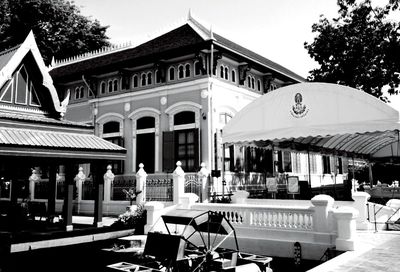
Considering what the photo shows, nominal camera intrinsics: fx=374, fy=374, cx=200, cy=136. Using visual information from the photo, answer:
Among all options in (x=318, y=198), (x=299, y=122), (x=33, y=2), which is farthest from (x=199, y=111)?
(x=33, y=2)

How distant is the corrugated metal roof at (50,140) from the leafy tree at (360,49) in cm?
1592

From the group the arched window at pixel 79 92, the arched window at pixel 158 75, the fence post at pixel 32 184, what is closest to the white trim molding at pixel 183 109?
the arched window at pixel 158 75

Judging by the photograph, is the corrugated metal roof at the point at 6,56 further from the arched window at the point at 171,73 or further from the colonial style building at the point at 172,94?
the arched window at the point at 171,73

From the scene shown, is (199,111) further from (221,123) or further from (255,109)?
(255,109)

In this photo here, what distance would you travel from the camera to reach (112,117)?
20.7 meters

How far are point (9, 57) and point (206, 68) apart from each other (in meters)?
8.49

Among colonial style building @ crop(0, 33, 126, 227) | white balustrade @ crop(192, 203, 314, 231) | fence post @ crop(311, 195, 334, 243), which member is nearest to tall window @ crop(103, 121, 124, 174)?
colonial style building @ crop(0, 33, 126, 227)

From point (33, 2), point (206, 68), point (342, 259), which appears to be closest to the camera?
point (342, 259)

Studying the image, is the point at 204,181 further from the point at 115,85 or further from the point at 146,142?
the point at 115,85

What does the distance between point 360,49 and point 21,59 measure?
18323 millimetres

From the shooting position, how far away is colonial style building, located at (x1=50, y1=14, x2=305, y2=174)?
17.4m

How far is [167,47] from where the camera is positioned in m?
18.5

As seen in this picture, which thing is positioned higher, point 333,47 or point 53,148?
point 333,47

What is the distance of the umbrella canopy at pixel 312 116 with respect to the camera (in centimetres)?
1089
